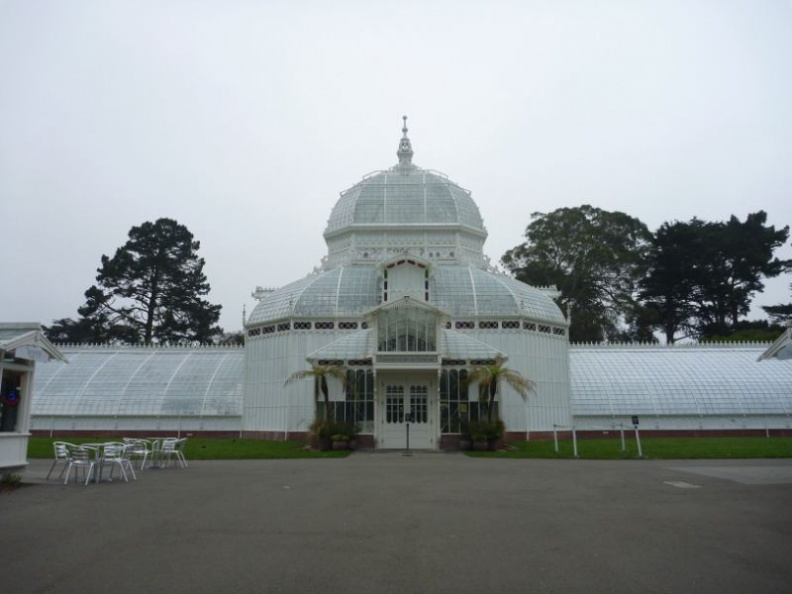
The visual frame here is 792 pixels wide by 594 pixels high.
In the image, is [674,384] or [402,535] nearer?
[402,535]

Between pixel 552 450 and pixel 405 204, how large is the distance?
19.2 meters

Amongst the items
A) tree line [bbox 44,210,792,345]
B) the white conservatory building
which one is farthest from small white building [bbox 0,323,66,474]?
tree line [bbox 44,210,792,345]

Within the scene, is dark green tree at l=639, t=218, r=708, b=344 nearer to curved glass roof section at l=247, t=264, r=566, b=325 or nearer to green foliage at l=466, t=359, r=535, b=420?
curved glass roof section at l=247, t=264, r=566, b=325

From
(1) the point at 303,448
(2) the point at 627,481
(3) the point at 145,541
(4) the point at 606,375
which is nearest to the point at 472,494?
(2) the point at 627,481

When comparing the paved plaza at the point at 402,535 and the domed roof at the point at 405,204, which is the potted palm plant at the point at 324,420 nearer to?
the paved plaza at the point at 402,535

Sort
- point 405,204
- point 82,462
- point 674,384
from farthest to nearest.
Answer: point 405,204 < point 674,384 < point 82,462

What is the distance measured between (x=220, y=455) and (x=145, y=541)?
1631 centimetres

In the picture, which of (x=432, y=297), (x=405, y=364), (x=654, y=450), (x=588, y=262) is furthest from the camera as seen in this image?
(x=588, y=262)

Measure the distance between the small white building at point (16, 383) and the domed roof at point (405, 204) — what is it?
Answer: 24.7m

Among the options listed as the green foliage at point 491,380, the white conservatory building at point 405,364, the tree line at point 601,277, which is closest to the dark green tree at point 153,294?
the tree line at point 601,277

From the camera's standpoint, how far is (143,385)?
3944 cm

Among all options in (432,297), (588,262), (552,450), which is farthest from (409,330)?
(588,262)

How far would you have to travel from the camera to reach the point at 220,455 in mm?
26266

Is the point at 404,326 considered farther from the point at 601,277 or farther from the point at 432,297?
the point at 601,277
